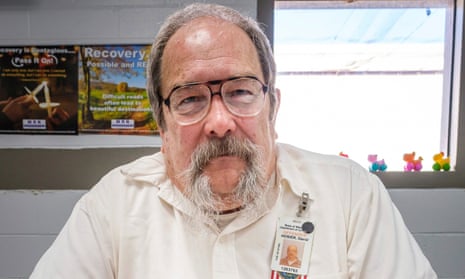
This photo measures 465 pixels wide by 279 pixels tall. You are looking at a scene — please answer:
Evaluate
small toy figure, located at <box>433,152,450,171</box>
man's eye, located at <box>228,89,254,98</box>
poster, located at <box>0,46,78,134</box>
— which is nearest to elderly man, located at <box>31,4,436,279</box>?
man's eye, located at <box>228,89,254,98</box>

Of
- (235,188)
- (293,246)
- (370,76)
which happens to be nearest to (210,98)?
(235,188)

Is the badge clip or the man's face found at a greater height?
the man's face

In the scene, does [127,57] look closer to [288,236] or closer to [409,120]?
[288,236]

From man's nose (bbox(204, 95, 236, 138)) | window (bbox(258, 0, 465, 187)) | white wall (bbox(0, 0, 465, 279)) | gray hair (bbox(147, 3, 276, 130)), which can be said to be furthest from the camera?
window (bbox(258, 0, 465, 187))

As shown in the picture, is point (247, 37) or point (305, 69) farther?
point (305, 69)

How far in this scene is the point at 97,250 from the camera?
89 centimetres

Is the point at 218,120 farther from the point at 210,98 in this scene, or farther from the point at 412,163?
the point at 412,163

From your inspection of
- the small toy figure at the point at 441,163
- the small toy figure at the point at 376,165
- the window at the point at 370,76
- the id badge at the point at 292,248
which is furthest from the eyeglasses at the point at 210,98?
the small toy figure at the point at 441,163

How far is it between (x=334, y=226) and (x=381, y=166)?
1054 millimetres

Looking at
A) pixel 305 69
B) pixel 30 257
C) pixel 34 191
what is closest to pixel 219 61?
pixel 305 69

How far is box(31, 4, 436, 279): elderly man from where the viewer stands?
2.67ft

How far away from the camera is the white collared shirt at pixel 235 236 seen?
2.75 feet

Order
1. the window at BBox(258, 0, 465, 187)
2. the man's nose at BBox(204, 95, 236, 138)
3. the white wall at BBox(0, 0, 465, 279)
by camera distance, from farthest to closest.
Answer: the window at BBox(258, 0, 465, 187) → the white wall at BBox(0, 0, 465, 279) → the man's nose at BBox(204, 95, 236, 138)

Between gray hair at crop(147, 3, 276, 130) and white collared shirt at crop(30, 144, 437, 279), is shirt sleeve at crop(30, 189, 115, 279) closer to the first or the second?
white collared shirt at crop(30, 144, 437, 279)
